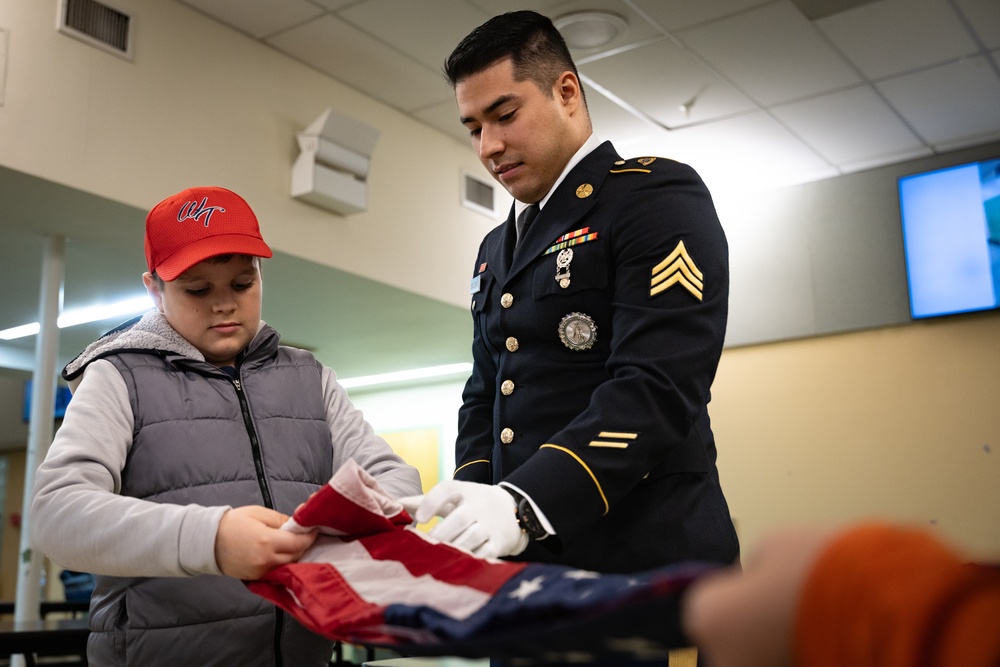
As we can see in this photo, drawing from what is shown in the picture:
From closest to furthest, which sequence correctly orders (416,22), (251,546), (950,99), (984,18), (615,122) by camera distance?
(251,546), (416,22), (984,18), (950,99), (615,122)

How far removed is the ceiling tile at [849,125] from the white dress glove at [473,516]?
15.9ft

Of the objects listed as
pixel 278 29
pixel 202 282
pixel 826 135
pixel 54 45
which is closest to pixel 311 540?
pixel 202 282

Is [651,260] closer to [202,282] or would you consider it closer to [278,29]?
[202,282]

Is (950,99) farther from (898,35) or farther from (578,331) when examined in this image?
(578,331)

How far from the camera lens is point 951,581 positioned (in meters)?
0.38

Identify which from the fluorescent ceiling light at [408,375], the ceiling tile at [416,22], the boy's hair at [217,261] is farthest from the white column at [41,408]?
the fluorescent ceiling light at [408,375]

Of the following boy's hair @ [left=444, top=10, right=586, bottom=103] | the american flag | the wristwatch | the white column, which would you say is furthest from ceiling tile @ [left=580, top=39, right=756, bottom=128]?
the american flag

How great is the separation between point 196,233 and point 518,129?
21.5 inches

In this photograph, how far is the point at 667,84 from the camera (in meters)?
5.12

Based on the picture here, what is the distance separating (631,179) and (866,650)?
3.75 feet

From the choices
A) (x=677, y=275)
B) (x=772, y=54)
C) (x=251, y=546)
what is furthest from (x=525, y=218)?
(x=772, y=54)

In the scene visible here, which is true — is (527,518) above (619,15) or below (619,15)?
below

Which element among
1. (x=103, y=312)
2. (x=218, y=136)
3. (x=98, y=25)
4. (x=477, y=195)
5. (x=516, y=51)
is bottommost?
(x=516, y=51)

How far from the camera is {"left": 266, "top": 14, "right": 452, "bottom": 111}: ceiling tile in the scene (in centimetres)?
455
